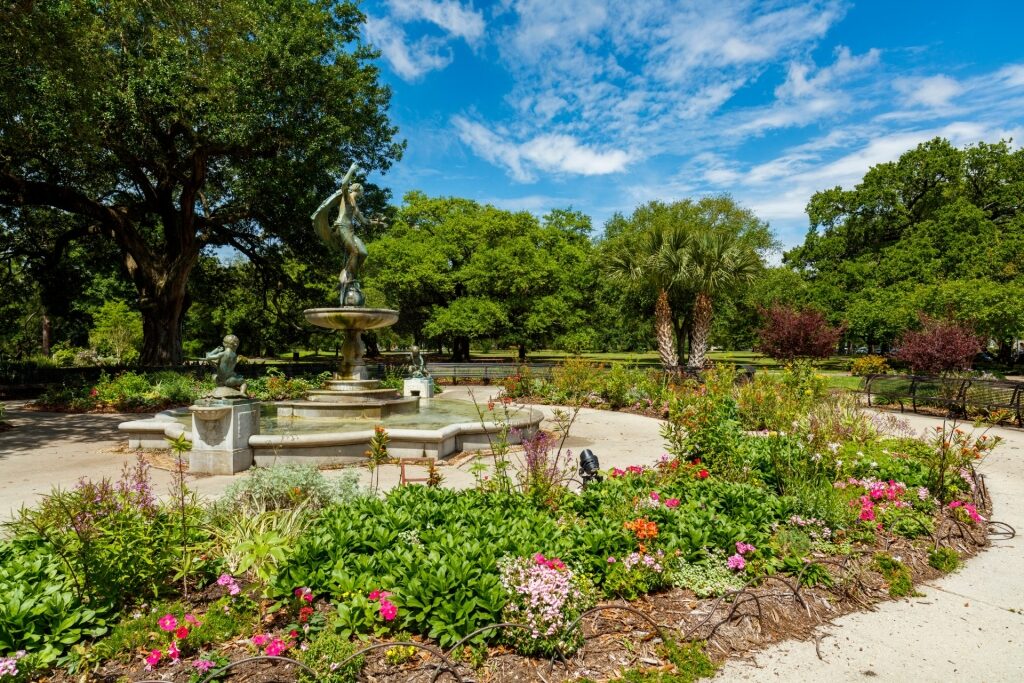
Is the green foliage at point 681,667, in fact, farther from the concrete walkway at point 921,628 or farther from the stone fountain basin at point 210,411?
the stone fountain basin at point 210,411

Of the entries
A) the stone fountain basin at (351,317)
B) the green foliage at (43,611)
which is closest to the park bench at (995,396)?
the stone fountain basin at (351,317)

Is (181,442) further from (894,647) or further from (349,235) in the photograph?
(349,235)

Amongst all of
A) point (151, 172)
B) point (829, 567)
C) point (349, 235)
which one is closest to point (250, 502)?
point (829, 567)

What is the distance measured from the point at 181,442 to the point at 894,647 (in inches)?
210

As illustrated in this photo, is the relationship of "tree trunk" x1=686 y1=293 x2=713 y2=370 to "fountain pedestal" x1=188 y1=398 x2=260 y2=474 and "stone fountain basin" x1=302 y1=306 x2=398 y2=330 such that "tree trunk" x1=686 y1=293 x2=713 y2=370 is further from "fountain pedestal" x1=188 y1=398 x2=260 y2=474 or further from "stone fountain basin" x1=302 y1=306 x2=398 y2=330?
"fountain pedestal" x1=188 y1=398 x2=260 y2=474

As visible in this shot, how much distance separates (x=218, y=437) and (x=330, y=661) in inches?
223

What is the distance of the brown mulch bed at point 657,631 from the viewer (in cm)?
295

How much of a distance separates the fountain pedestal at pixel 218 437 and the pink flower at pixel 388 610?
17.1ft

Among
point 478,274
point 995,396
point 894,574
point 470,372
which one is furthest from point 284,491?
point 478,274

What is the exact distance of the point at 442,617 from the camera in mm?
3164

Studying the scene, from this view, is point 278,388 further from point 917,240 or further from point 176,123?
point 917,240

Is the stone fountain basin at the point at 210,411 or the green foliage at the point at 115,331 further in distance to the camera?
the green foliage at the point at 115,331

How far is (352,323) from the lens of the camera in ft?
39.5

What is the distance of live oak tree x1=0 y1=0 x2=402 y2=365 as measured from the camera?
36.2 ft
